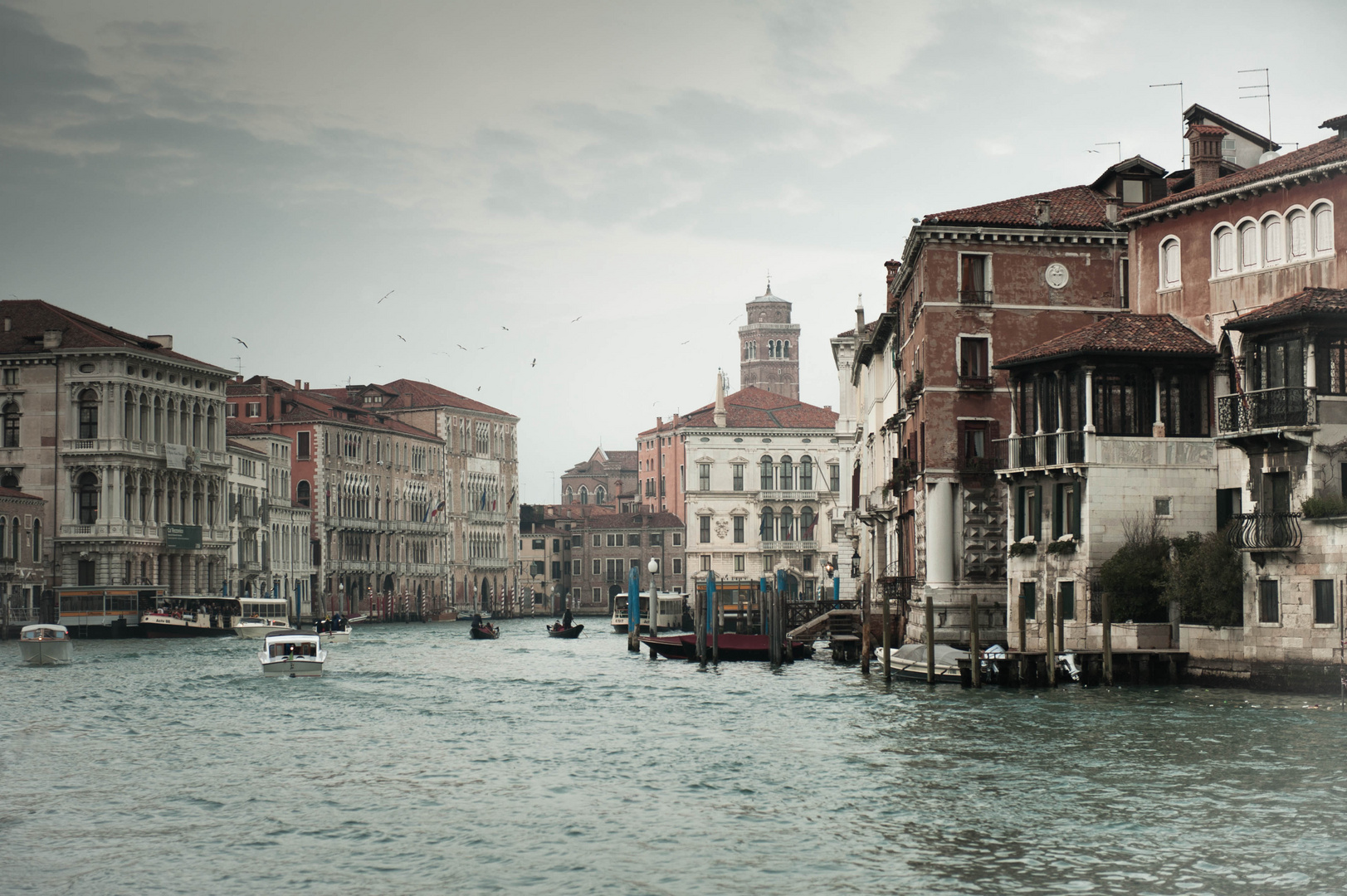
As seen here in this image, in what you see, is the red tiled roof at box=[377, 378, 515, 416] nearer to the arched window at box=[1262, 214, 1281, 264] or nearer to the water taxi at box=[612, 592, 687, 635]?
the water taxi at box=[612, 592, 687, 635]

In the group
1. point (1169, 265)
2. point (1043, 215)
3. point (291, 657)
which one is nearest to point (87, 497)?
point (291, 657)

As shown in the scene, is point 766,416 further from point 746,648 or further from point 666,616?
point 746,648

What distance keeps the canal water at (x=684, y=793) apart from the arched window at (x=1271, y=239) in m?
9.03

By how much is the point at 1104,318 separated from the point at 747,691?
35.5 feet

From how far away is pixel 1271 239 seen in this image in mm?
34250

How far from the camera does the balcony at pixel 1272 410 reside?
2997cm

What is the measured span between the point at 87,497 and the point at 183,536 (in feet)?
16.0

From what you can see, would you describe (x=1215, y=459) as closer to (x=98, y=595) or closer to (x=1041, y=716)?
(x=1041, y=716)

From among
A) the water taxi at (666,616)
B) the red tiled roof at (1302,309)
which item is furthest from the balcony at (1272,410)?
the water taxi at (666,616)

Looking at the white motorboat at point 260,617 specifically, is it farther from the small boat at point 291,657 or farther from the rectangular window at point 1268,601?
the rectangular window at point 1268,601

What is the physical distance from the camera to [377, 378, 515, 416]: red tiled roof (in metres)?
121

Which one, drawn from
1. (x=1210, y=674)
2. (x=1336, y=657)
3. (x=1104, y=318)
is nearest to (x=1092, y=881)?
(x=1336, y=657)

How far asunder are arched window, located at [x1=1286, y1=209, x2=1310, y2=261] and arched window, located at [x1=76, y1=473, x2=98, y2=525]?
173 feet

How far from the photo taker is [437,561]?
118 meters
